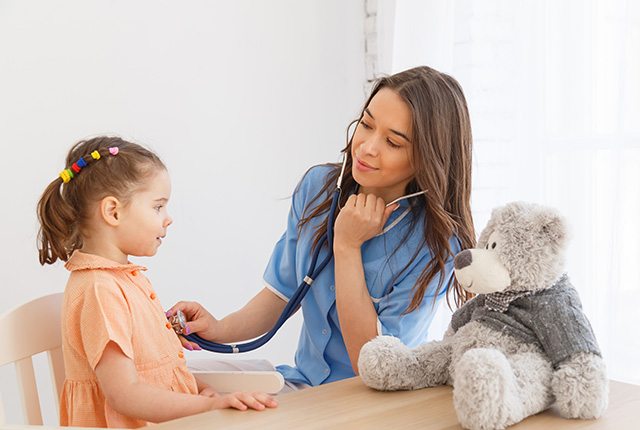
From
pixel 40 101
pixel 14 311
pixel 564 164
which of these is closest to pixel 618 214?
pixel 564 164

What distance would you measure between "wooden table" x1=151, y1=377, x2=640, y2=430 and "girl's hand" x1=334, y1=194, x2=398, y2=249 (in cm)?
38

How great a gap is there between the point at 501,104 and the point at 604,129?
1.06 ft

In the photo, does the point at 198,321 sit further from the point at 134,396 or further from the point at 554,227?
the point at 554,227

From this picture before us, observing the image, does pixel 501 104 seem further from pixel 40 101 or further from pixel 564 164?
pixel 40 101

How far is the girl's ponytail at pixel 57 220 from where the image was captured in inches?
45.3

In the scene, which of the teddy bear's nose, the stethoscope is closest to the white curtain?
the stethoscope

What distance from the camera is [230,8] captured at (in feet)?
7.38

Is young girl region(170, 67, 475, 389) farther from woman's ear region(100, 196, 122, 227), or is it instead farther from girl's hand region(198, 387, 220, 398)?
woman's ear region(100, 196, 122, 227)

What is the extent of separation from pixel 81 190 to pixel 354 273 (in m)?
0.57

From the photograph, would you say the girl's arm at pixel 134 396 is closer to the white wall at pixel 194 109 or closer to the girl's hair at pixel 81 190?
the girl's hair at pixel 81 190

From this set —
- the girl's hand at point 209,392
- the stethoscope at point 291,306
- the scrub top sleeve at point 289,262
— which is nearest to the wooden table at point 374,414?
the girl's hand at point 209,392

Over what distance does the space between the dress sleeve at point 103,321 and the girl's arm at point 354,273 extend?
0.43 meters

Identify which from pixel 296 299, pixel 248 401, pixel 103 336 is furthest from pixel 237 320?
pixel 248 401

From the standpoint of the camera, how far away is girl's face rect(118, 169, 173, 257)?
3.84ft
